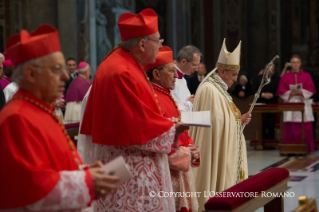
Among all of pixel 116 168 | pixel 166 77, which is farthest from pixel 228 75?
pixel 116 168

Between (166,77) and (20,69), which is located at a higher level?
(20,69)

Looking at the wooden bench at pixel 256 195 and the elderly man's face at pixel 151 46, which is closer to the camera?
the wooden bench at pixel 256 195

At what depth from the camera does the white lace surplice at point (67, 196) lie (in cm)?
272

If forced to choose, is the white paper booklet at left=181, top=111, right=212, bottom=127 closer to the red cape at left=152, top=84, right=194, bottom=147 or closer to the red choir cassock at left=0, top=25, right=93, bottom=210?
the red cape at left=152, top=84, right=194, bottom=147

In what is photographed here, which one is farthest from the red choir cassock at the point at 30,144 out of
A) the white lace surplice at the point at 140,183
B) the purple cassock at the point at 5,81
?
the purple cassock at the point at 5,81

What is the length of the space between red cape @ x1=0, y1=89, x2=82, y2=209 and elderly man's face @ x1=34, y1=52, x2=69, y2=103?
91mm

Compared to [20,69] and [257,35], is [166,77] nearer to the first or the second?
[20,69]

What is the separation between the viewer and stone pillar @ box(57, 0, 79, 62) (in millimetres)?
14172

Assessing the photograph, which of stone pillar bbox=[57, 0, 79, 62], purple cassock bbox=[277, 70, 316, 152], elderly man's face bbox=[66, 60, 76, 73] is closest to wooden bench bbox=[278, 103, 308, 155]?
purple cassock bbox=[277, 70, 316, 152]

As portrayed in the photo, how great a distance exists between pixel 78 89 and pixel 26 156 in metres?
9.57

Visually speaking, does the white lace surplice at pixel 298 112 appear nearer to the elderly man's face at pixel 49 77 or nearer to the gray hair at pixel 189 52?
the gray hair at pixel 189 52

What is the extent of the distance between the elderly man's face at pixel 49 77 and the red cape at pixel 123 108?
1023mm

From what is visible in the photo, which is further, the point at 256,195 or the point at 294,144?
the point at 294,144

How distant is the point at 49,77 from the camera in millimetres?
2863
